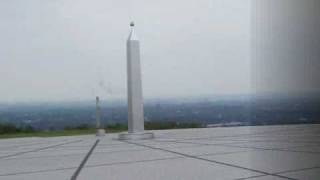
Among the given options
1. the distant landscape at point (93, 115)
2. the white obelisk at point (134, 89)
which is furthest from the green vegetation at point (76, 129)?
the white obelisk at point (134, 89)

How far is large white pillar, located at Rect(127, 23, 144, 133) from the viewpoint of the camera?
241 inches

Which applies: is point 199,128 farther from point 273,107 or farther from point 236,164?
point 273,107

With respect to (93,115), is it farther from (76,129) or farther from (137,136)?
(137,136)

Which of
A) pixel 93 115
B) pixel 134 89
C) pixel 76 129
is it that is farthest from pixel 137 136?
pixel 76 129

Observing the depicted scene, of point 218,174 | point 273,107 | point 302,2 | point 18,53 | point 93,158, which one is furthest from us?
point 18,53

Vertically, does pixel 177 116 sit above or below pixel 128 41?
below

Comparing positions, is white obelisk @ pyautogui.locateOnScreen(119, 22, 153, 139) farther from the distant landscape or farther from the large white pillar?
the distant landscape

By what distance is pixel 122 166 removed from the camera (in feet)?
9.95

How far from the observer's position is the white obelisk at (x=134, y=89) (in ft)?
20.1

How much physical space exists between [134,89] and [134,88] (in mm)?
13

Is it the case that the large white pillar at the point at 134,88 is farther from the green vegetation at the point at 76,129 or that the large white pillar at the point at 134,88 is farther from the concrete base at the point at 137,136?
the green vegetation at the point at 76,129

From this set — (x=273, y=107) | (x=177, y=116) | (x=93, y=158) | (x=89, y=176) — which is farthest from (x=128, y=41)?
(x=273, y=107)

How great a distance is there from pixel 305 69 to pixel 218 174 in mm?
1830

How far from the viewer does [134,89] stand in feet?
20.3
